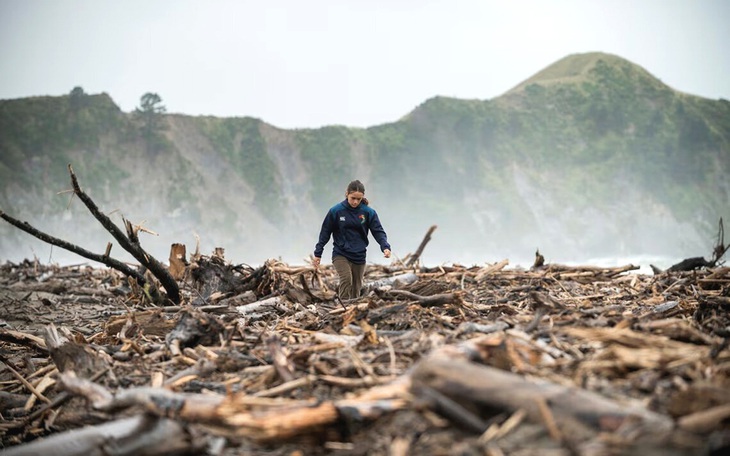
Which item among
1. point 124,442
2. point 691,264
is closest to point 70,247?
point 124,442

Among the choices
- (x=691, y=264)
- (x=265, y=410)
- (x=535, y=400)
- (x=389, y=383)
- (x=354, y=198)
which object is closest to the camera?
(x=535, y=400)

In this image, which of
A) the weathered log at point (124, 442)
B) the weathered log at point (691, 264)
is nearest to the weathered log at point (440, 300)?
the weathered log at point (124, 442)

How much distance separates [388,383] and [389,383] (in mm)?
27

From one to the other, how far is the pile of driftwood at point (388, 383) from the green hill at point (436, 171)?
2451 inches

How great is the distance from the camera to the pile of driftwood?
224 centimetres

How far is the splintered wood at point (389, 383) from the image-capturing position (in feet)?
7.35

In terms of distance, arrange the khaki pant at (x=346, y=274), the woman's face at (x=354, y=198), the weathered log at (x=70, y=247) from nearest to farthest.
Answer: the weathered log at (x=70, y=247) → the woman's face at (x=354, y=198) → the khaki pant at (x=346, y=274)

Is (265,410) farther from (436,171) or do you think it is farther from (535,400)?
(436,171)

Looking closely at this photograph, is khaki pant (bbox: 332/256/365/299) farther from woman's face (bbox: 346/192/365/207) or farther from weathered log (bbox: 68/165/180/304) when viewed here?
weathered log (bbox: 68/165/180/304)

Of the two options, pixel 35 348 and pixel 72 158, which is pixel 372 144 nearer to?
pixel 72 158

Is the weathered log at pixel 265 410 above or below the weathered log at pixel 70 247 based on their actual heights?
below

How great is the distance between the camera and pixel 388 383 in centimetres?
293

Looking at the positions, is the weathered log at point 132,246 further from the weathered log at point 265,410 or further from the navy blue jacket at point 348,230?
the weathered log at point 265,410

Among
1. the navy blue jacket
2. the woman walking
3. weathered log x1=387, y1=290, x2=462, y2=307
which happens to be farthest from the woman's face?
weathered log x1=387, y1=290, x2=462, y2=307
